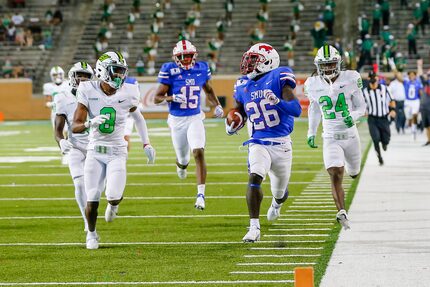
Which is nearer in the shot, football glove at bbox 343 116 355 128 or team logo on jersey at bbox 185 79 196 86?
football glove at bbox 343 116 355 128

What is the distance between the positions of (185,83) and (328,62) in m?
3.04

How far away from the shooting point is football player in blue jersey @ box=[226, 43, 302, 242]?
30.1 ft

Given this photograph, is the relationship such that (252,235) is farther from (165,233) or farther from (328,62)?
(328,62)

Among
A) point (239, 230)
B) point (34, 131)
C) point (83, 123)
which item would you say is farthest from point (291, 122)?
point (34, 131)

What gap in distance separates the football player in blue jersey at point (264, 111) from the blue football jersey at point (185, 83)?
3162 mm

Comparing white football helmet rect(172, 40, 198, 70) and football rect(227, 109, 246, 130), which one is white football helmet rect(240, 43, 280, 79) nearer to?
football rect(227, 109, 246, 130)

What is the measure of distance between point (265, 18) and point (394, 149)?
669 inches

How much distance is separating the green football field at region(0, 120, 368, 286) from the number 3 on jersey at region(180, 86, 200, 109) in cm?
104

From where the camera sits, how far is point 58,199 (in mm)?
13070

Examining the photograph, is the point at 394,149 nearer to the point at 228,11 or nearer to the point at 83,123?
the point at 83,123

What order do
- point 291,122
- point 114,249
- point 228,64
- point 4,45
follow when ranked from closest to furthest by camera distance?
1. point 114,249
2. point 291,122
3. point 228,64
4. point 4,45

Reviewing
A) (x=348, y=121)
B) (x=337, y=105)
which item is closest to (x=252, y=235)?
(x=348, y=121)

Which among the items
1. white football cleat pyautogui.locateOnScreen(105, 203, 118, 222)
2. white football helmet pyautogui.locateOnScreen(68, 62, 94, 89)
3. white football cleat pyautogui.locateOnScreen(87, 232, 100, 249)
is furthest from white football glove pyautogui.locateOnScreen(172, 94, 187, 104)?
white football cleat pyautogui.locateOnScreen(87, 232, 100, 249)

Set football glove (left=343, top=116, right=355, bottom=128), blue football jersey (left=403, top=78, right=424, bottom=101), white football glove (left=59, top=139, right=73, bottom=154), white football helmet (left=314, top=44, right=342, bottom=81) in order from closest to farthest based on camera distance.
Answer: white football glove (left=59, top=139, right=73, bottom=154) < white football helmet (left=314, top=44, right=342, bottom=81) < football glove (left=343, top=116, right=355, bottom=128) < blue football jersey (left=403, top=78, right=424, bottom=101)
